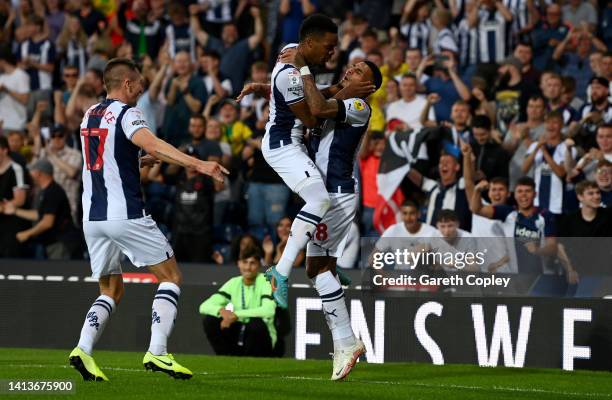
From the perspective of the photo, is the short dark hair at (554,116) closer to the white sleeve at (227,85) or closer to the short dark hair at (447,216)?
the short dark hair at (447,216)

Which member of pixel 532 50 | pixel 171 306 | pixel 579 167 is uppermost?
pixel 532 50

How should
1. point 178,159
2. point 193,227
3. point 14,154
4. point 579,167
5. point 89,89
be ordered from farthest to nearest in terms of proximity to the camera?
1. point 89,89
2. point 14,154
3. point 193,227
4. point 579,167
5. point 178,159

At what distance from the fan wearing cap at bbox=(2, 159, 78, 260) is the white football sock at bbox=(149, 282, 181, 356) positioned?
861 cm

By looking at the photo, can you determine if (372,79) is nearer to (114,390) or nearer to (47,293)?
(114,390)

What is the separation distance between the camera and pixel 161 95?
21891 millimetres

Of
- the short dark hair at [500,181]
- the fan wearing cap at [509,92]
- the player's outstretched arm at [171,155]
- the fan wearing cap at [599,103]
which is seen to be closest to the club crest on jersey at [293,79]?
the player's outstretched arm at [171,155]

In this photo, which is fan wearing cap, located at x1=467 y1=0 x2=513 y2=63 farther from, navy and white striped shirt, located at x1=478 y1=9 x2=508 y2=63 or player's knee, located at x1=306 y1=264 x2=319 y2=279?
player's knee, located at x1=306 y1=264 x2=319 y2=279

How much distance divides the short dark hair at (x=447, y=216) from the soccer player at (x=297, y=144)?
4.54m

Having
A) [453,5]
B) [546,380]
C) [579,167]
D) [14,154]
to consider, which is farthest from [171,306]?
[453,5]

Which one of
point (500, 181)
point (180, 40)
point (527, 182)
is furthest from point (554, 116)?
point (180, 40)

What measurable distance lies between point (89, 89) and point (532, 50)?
7375mm

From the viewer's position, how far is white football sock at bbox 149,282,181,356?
35.4ft

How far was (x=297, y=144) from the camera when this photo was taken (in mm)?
11617

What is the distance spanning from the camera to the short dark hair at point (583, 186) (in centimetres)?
1581
